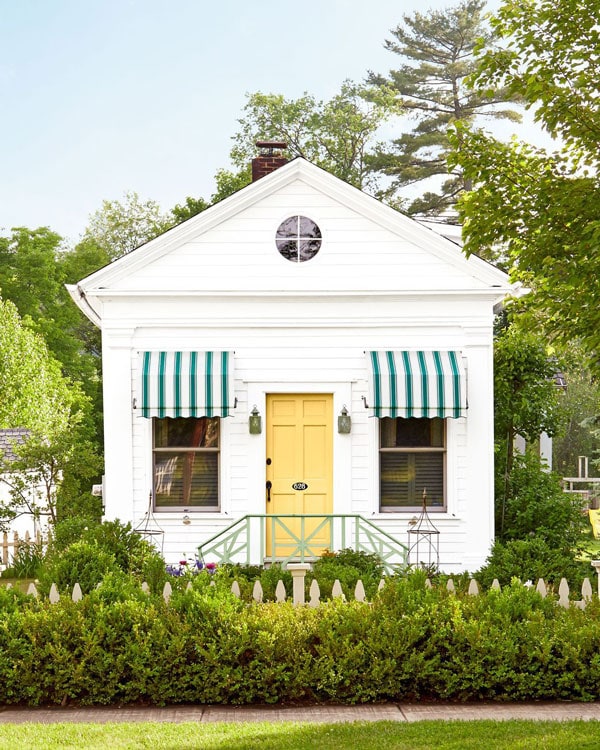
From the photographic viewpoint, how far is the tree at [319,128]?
38.9 metres

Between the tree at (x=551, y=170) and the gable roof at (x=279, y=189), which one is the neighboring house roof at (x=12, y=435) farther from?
the tree at (x=551, y=170)

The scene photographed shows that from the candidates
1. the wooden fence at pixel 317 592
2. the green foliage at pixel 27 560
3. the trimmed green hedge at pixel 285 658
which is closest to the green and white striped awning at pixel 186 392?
the green foliage at pixel 27 560

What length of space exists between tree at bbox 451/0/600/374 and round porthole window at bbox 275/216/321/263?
12.3ft

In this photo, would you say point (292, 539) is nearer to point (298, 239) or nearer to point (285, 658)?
point (298, 239)

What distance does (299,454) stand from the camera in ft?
45.7

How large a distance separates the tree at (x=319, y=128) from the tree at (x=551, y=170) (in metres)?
28.8

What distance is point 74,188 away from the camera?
54.9 metres

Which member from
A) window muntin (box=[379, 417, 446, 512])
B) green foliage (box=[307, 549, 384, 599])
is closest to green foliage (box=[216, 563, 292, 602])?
green foliage (box=[307, 549, 384, 599])

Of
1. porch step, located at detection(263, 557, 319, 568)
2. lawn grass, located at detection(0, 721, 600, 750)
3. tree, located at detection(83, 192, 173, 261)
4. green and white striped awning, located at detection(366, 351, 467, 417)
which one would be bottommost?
lawn grass, located at detection(0, 721, 600, 750)

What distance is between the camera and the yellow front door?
45.5 feet

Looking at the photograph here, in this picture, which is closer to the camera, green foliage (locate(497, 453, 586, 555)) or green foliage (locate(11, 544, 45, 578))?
green foliage (locate(497, 453, 586, 555))

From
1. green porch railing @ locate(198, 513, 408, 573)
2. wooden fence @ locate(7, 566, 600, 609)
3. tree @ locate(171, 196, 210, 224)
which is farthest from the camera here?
tree @ locate(171, 196, 210, 224)

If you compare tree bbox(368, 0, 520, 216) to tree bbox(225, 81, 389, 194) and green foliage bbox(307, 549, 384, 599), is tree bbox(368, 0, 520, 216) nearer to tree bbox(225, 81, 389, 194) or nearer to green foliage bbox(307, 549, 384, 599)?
tree bbox(225, 81, 389, 194)

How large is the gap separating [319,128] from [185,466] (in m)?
27.8
